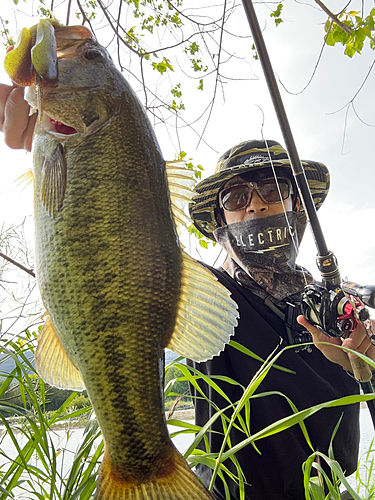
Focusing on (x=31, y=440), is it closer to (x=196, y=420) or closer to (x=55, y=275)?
(x=55, y=275)

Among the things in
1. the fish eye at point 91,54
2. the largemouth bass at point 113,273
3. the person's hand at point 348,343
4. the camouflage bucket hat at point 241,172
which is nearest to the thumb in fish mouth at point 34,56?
the largemouth bass at point 113,273

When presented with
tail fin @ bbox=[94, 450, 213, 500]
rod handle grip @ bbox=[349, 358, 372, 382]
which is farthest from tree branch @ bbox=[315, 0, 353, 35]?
tail fin @ bbox=[94, 450, 213, 500]

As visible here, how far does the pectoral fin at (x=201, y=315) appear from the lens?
0.93 m

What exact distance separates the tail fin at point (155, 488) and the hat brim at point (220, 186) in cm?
225

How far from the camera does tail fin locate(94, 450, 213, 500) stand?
739 mm

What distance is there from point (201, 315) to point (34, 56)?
764 millimetres

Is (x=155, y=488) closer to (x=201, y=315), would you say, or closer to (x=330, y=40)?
(x=201, y=315)

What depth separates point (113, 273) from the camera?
2.77 feet

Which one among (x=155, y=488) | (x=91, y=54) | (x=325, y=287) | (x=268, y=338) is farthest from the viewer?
(x=268, y=338)

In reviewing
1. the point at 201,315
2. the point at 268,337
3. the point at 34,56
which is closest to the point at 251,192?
the point at 268,337

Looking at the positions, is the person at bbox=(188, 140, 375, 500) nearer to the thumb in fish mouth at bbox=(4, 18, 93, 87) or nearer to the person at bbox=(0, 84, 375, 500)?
the person at bbox=(0, 84, 375, 500)

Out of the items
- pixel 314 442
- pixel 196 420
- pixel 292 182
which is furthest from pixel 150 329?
pixel 292 182

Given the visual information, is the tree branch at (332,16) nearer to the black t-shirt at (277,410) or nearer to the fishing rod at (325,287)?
the fishing rod at (325,287)

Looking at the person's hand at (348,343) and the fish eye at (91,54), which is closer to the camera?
the fish eye at (91,54)
